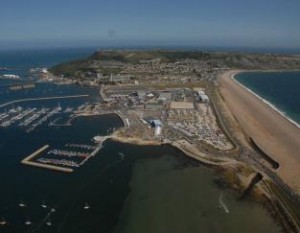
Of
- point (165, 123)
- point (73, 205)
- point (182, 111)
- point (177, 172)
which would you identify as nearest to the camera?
point (73, 205)

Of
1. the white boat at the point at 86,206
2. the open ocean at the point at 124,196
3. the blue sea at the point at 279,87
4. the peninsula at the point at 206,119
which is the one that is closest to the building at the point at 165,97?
the peninsula at the point at 206,119

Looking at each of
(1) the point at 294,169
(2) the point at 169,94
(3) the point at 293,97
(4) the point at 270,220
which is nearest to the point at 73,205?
(4) the point at 270,220

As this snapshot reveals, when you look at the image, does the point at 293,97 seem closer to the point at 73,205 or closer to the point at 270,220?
the point at 270,220

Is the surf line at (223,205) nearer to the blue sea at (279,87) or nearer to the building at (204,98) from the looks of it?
the blue sea at (279,87)

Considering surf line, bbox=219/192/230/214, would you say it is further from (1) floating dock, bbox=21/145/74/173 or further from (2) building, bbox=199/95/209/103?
(2) building, bbox=199/95/209/103

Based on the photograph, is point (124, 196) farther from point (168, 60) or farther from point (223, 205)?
point (168, 60)

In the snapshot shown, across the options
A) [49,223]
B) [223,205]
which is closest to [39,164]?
[49,223]
